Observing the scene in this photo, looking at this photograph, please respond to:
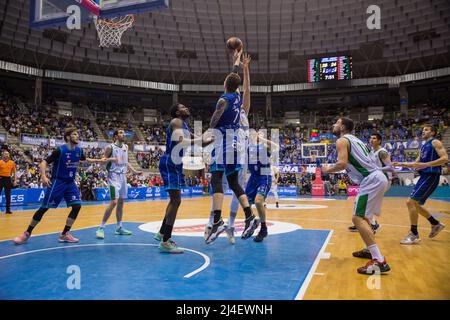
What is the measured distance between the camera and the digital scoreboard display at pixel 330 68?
29.4m

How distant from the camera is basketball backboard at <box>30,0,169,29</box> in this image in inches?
393

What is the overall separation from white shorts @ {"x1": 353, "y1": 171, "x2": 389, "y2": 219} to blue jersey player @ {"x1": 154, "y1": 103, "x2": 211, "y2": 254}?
2522mm

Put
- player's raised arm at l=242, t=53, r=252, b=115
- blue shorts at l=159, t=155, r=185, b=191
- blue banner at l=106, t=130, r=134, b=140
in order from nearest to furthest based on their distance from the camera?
blue shorts at l=159, t=155, r=185, b=191 → player's raised arm at l=242, t=53, r=252, b=115 → blue banner at l=106, t=130, r=134, b=140

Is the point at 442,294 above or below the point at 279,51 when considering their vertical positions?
below

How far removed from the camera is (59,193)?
641 centimetres

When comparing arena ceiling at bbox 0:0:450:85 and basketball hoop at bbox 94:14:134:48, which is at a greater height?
arena ceiling at bbox 0:0:450:85

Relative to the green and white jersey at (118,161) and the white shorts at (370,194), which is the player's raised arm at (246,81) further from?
the green and white jersey at (118,161)

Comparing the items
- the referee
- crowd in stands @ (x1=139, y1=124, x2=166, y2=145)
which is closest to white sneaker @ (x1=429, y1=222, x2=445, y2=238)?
the referee

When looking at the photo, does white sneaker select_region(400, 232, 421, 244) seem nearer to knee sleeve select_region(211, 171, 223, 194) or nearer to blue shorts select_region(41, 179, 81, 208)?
knee sleeve select_region(211, 171, 223, 194)
